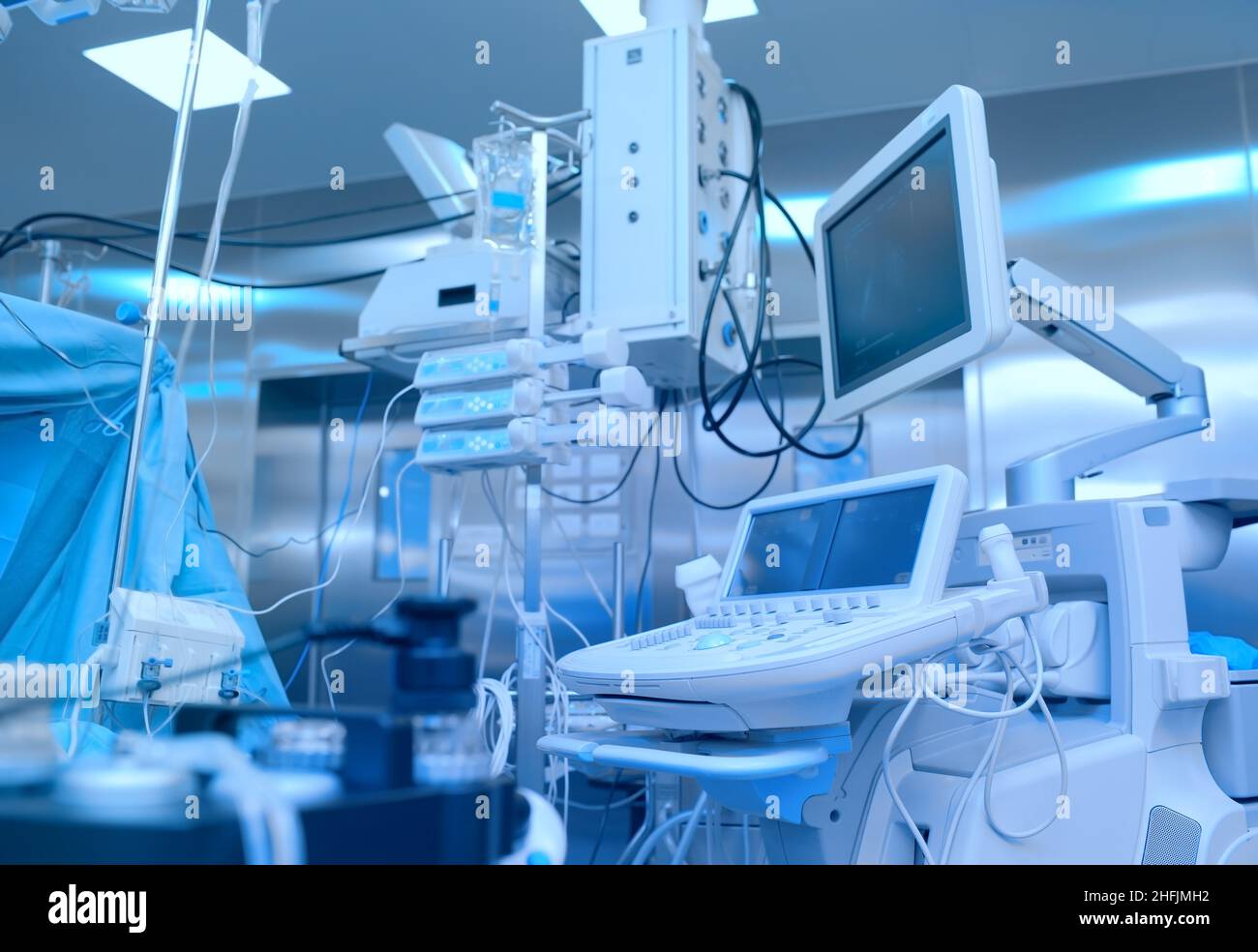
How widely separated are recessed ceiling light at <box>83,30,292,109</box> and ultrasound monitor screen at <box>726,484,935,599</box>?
2.23m

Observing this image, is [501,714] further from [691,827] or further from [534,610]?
[691,827]

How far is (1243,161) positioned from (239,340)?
3.25 meters

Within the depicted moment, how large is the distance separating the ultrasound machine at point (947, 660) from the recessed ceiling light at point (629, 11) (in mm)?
1255

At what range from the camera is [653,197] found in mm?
1739

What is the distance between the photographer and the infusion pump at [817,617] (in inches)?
37.3

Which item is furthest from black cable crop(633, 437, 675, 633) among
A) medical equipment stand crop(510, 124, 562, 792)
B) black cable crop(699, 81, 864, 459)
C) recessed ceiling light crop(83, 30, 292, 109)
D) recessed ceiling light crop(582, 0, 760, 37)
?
recessed ceiling light crop(83, 30, 292, 109)

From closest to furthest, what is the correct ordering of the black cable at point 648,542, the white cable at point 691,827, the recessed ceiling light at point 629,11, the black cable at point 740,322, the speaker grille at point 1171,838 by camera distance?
1. the speaker grille at point 1171,838
2. the white cable at point 691,827
3. the black cable at point 740,322
4. the recessed ceiling light at point 629,11
5. the black cable at point 648,542

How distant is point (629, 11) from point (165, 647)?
2.05 m

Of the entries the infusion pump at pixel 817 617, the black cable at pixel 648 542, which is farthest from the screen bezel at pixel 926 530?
the black cable at pixel 648 542

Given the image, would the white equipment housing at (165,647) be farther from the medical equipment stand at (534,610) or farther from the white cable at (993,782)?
the white cable at (993,782)

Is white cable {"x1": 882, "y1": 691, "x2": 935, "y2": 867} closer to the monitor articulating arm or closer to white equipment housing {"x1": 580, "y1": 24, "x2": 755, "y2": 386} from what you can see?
the monitor articulating arm

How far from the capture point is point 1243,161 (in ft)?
8.88

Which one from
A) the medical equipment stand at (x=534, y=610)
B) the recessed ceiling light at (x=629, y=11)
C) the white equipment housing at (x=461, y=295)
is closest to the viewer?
the medical equipment stand at (x=534, y=610)

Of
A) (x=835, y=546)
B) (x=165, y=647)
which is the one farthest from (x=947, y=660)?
(x=165, y=647)
